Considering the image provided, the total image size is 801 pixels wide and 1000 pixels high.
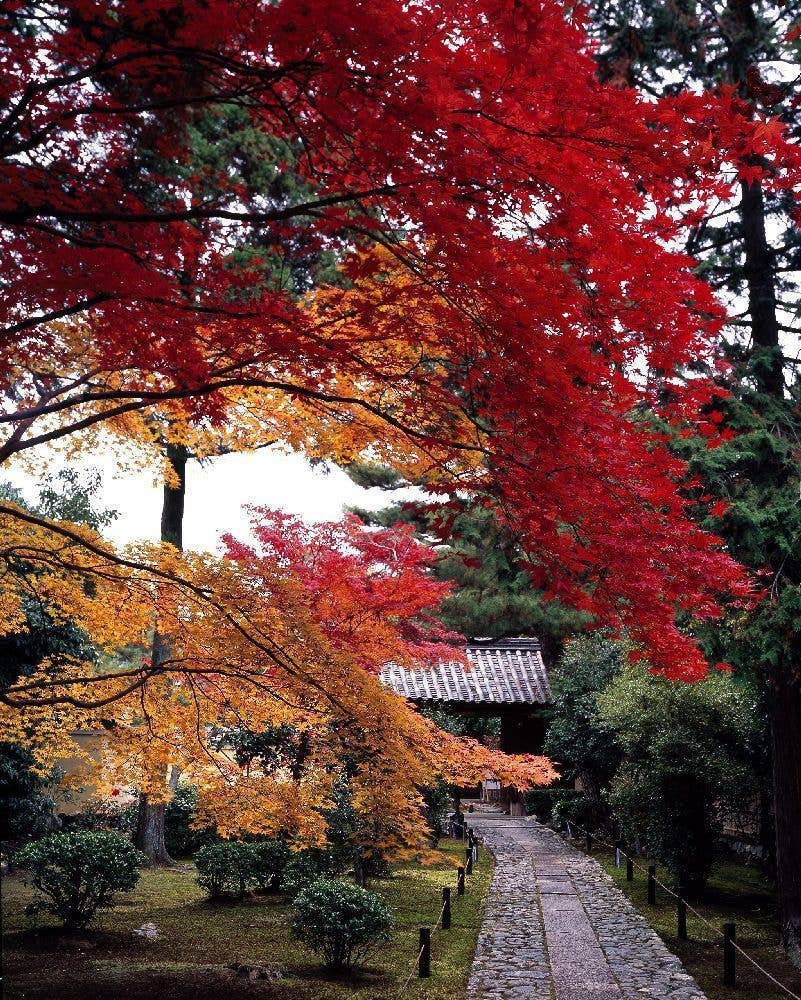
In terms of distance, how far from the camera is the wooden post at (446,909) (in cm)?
1013

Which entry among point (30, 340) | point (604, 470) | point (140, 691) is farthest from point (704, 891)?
point (30, 340)

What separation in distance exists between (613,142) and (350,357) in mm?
1909

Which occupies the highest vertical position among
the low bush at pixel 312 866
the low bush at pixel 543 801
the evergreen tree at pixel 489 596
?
the evergreen tree at pixel 489 596

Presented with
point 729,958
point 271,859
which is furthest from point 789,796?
point 271,859

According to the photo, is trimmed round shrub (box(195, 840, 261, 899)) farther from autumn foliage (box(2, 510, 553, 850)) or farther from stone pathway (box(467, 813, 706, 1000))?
stone pathway (box(467, 813, 706, 1000))

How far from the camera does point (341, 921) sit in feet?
29.0

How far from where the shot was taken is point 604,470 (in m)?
4.78

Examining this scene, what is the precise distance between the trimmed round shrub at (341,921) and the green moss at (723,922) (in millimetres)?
3272

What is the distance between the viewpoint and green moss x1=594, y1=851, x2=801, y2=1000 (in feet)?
28.1

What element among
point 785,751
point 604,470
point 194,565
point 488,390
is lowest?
point 785,751

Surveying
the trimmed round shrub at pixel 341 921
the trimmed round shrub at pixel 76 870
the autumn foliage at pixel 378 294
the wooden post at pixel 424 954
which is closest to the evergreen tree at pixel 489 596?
the trimmed round shrub at pixel 76 870

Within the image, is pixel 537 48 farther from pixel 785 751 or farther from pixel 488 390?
pixel 785 751

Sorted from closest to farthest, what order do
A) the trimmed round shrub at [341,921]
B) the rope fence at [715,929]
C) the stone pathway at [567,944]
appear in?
the rope fence at [715,929], the stone pathway at [567,944], the trimmed round shrub at [341,921]

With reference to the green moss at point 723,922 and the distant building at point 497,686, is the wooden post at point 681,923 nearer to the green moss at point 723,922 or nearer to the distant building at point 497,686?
the green moss at point 723,922
